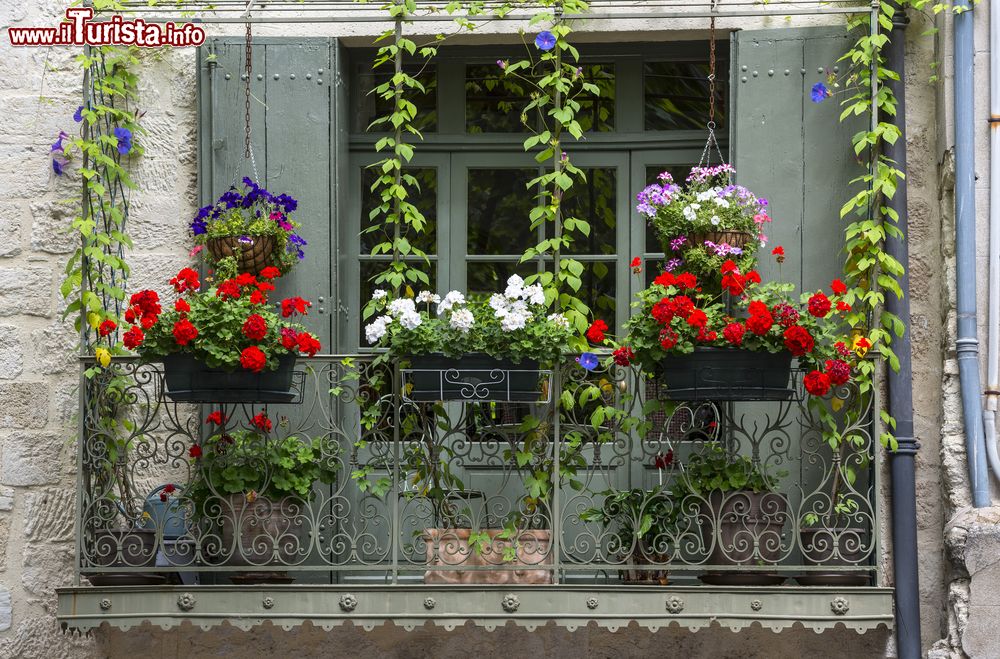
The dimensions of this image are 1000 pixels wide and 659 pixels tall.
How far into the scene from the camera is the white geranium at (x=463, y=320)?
5582 millimetres

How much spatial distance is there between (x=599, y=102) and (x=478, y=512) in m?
1.96

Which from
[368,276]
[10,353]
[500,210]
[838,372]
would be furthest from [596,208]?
[10,353]

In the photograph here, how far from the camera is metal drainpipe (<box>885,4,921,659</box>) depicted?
5.91 metres

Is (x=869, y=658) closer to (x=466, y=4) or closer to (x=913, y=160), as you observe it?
(x=913, y=160)

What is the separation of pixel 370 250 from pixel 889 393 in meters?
2.39

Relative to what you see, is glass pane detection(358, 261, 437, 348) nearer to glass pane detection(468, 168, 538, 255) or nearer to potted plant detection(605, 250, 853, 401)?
glass pane detection(468, 168, 538, 255)

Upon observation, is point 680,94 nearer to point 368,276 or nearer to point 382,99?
point 382,99

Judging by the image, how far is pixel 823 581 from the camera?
5727 millimetres

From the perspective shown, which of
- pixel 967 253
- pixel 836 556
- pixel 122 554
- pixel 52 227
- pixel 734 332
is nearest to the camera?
pixel 734 332

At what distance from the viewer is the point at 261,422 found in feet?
19.6

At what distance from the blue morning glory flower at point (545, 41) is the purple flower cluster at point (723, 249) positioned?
103cm

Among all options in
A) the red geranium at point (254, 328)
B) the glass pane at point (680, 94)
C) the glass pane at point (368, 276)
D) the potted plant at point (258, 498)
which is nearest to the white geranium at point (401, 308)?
the red geranium at point (254, 328)

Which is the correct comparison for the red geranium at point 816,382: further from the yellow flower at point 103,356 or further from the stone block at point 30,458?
the stone block at point 30,458

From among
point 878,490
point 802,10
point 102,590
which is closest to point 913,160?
point 802,10
